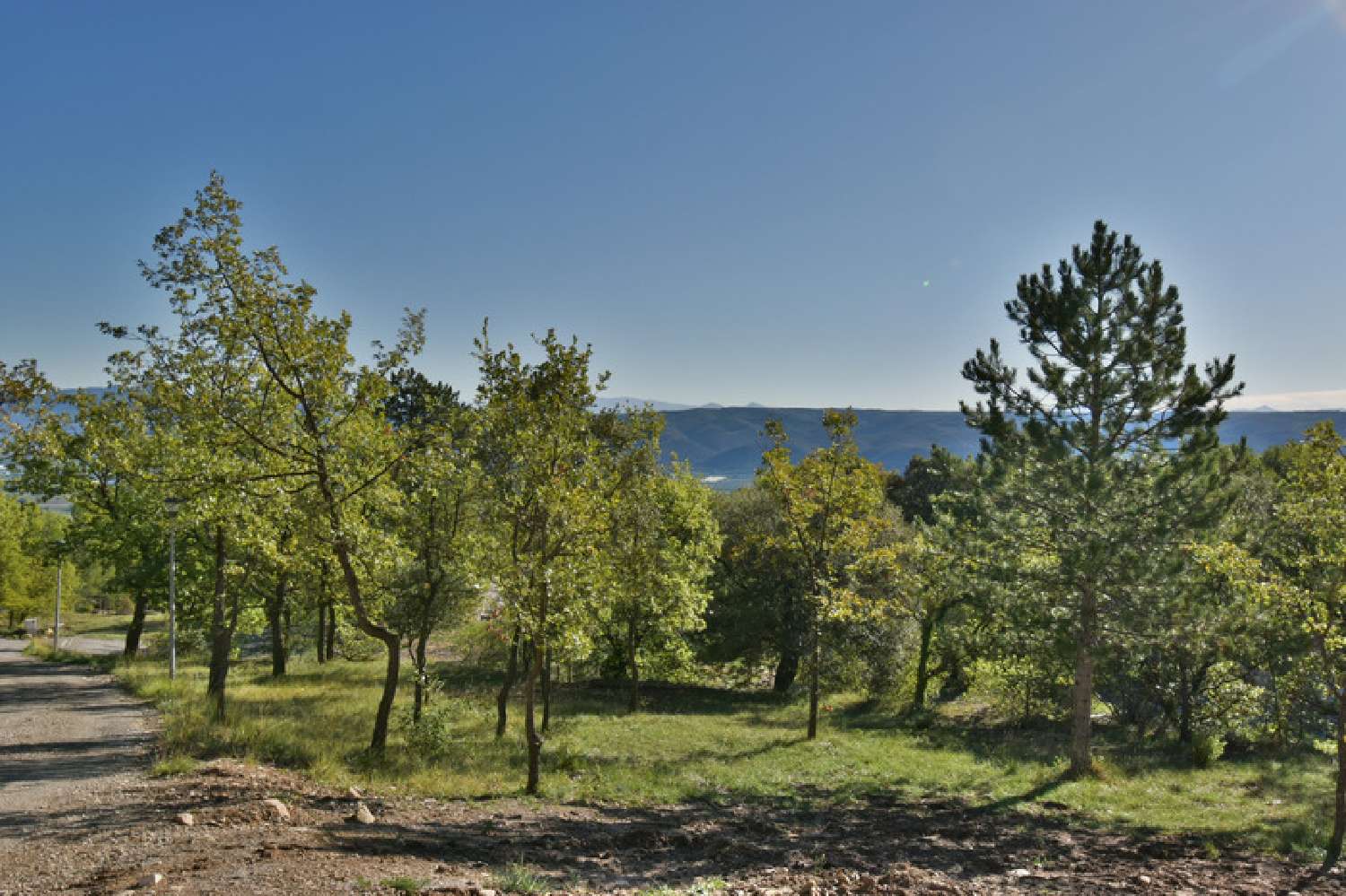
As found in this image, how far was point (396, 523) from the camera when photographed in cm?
2214

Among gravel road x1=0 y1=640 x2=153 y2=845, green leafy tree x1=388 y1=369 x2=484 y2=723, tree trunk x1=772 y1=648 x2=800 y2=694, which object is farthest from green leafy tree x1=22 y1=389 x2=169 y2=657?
tree trunk x1=772 y1=648 x2=800 y2=694

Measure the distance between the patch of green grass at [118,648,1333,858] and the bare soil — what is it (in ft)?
4.04

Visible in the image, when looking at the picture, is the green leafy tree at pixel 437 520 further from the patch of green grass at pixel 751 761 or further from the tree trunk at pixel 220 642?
the tree trunk at pixel 220 642

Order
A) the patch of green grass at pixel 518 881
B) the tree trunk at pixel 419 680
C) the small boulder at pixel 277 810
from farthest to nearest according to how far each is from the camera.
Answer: the tree trunk at pixel 419 680 < the small boulder at pixel 277 810 < the patch of green grass at pixel 518 881

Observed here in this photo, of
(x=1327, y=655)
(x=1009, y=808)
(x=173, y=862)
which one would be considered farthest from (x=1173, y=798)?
(x=173, y=862)

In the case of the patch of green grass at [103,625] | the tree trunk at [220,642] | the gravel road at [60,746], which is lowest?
the patch of green grass at [103,625]

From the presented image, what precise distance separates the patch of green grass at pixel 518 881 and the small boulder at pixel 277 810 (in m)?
4.00

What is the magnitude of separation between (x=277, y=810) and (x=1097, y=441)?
21.2 m

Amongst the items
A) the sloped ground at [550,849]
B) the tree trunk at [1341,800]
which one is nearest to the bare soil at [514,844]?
the sloped ground at [550,849]

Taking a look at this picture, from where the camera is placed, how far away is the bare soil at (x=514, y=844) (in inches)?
359

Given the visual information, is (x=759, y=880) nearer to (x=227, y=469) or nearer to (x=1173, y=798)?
(x=227, y=469)

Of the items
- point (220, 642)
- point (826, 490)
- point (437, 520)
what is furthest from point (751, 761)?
point (220, 642)

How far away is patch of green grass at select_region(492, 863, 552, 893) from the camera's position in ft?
29.3

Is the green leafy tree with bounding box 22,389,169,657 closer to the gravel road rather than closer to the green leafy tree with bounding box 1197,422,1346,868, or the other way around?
the gravel road
